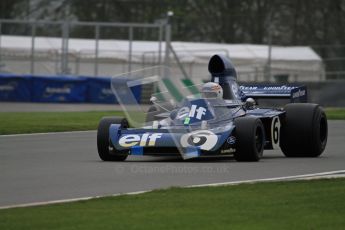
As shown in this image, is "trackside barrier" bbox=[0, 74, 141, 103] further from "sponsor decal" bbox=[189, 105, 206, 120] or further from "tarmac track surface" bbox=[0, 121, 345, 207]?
"sponsor decal" bbox=[189, 105, 206, 120]

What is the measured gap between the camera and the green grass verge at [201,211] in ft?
27.3

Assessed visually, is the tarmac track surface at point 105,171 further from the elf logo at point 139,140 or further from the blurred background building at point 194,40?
the blurred background building at point 194,40

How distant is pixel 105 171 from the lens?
40.8ft

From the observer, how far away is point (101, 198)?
9.77 meters

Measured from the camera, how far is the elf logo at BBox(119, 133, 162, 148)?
44.1ft

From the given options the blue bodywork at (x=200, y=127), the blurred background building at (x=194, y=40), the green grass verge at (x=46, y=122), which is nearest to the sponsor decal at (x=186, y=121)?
the blue bodywork at (x=200, y=127)

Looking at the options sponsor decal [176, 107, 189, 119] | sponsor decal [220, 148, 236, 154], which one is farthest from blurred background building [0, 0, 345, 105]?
sponsor decal [220, 148, 236, 154]

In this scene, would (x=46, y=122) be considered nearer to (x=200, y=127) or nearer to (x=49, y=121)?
(x=49, y=121)

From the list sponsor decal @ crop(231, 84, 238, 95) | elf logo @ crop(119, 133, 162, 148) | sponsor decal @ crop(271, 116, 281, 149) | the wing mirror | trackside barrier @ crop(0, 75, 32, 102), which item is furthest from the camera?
trackside barrier @ crop(0, 75, 32, 102)

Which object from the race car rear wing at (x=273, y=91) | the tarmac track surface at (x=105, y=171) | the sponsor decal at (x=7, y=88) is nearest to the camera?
the tarmac track surface at (x=105, y=171)

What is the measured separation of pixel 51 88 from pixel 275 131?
64.1 feet

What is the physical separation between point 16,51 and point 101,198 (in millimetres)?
25750

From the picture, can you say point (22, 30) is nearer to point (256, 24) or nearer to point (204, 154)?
point (256, 24)

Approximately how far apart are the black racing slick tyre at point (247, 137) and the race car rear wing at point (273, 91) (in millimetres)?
2738
